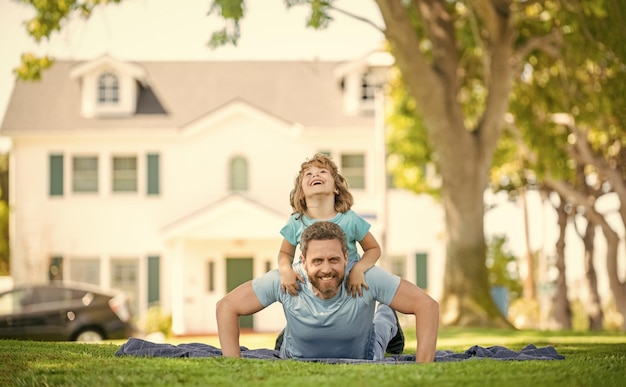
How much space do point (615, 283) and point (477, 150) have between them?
528 inches

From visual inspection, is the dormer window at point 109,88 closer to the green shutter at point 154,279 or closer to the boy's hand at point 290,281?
the green shutter at point 154,279

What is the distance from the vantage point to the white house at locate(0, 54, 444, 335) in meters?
35.3

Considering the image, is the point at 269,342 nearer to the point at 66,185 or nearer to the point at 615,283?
the point at 615,283

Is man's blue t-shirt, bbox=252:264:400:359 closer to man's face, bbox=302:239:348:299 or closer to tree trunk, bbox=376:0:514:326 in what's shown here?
man's face, bbox=302:239:348:299

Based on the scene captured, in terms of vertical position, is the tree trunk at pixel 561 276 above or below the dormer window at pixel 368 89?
below

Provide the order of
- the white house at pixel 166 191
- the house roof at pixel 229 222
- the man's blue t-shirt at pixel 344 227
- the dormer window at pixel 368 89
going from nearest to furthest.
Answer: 1. the man's blue t-shirt at pixel 344 227
2. the house roof at pixel 229 222
3. the white house at pixel 166 191
4. the dormer window at pixel 368 89

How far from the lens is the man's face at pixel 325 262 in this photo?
773 centimetres

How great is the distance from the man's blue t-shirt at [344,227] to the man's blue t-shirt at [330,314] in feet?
1.01

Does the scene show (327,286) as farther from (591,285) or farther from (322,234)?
(591,285)

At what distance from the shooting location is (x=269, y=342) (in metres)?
14.7

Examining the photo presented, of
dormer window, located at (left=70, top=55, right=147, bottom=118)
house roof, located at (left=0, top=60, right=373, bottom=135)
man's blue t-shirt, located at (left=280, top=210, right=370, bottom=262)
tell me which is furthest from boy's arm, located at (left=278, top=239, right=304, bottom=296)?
dormer window, located at (left=70, top=55, right=147, bottom=118)

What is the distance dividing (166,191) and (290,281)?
92.3 feet

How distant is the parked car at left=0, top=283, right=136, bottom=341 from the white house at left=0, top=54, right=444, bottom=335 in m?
10.8

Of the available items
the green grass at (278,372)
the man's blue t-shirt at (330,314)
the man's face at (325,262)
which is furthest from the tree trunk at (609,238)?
the green grass at (278,372)
